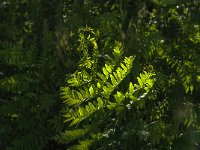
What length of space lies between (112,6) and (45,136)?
3.72ft

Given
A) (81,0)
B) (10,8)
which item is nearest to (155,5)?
(81,0)


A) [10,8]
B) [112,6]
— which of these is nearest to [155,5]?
[112,6]

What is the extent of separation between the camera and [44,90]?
2.14m

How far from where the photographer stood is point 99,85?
5.72 ft

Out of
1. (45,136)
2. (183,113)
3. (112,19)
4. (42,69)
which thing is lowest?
(45,136)

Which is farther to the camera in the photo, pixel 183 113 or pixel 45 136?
pixel 45 136

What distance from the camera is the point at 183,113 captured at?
5.97 ft

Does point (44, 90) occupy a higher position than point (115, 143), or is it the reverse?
point (44, 90)

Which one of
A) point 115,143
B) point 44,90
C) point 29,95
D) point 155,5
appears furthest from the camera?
point 155,5

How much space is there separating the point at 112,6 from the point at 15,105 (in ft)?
3.56

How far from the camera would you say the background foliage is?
67.8 inches

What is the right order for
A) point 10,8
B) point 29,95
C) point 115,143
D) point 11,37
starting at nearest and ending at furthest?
point 115,143 → point 29,95 → point 11,37 → point 10,8

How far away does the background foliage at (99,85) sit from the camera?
5.65 feet

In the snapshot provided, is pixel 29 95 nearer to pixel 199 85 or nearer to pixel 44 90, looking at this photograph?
pixel 44 90
